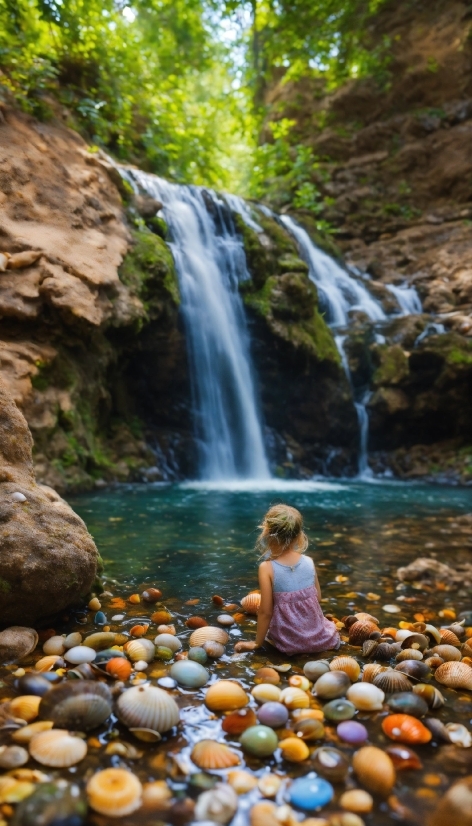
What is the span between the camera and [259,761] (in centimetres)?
163

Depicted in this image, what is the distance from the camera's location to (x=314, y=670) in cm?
220

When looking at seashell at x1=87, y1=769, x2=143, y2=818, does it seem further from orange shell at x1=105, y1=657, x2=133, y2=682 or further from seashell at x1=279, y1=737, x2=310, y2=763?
orange shell at x1=105, y1=657, x2=133, y2=682

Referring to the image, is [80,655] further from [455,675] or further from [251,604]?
[455,675]

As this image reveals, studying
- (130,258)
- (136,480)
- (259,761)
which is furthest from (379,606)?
(130,258)

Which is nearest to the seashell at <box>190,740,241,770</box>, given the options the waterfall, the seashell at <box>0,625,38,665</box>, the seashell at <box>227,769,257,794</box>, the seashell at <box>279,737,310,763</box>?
the seashell at <box>227,769,257,794</box>

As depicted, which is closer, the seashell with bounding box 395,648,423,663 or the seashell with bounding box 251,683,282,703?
the seashell with bounding box 251,683,282,703

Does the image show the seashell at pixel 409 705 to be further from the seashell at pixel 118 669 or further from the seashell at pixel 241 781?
the seashell at pixel 118 669

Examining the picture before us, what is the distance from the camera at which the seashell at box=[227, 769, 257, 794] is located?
148 cm

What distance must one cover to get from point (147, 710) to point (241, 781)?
0.39 meters

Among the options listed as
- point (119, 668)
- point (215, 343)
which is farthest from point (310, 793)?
point (215, 343)

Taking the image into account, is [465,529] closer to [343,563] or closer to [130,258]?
[343,563]

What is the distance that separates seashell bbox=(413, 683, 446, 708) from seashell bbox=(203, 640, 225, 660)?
881 mm

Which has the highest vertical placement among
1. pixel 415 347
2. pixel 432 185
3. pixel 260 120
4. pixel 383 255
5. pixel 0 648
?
pixel 260 120

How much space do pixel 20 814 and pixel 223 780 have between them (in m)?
0.58
